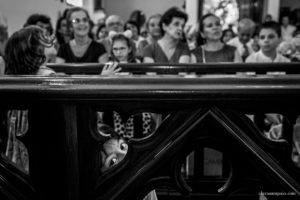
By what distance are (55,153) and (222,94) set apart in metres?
0.43

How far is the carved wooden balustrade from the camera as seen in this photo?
0.73 m

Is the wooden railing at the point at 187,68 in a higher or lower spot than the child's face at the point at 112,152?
higher

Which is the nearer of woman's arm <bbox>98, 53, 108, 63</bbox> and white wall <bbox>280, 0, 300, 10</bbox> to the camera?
woman's arm <bbox>98, 53, 108, 63</bbox>

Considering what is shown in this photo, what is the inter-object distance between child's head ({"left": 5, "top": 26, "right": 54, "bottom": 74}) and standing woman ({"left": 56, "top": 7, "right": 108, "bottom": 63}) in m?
1.41

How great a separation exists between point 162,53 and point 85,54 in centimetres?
77

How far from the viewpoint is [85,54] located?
3.19 metres

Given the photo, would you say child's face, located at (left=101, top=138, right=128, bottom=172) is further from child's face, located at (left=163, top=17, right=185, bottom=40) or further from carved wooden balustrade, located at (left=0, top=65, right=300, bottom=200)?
child's face, located at (left=163, top=17, right=185, bottom=40)

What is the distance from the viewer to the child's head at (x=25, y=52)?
171 centimetres

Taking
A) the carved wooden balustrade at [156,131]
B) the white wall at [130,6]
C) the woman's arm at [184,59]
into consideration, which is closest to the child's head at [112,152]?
the carved wooden balustrade at [156,131]

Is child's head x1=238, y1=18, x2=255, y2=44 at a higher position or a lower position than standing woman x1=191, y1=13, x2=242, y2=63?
higher

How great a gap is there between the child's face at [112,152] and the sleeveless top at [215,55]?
1868 millimetres

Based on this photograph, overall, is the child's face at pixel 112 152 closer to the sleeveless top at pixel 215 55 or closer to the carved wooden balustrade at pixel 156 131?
the carved wooden balustrade at pixel 156 131

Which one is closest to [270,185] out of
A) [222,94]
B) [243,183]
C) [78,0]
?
[243,183]

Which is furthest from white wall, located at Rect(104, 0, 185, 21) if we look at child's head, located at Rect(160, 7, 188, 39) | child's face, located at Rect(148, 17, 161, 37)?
child's head, located at Rect(160, 7, 188, 39)
